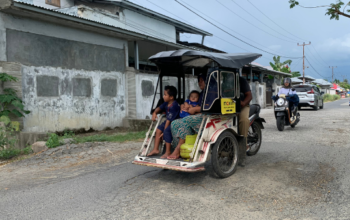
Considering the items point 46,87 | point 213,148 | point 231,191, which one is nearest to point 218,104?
point 213,148

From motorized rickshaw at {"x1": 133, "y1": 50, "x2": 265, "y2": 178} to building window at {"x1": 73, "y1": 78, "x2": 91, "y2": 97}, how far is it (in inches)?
220

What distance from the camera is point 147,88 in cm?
1292

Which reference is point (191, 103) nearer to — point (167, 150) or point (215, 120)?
point (215, 120)

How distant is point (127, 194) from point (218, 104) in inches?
74.1

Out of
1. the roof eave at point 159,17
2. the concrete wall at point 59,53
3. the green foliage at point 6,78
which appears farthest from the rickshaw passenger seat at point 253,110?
the roof eave at point 159,17

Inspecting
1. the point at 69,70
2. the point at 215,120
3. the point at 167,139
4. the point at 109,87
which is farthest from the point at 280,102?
the point at 69,70

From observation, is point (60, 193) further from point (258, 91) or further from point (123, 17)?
point (258, 91)

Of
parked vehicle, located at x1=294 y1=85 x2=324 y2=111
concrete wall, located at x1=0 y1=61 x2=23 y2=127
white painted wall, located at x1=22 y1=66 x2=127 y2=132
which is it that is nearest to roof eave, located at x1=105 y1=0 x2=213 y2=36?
white painted wall, located at x1=22 y1=66 x2=127 y2=132

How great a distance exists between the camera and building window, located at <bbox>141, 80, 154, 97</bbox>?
501 inches

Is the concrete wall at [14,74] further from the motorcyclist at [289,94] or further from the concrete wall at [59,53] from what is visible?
the motorcyclist at [289,94]

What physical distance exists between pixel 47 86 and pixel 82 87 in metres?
1.33

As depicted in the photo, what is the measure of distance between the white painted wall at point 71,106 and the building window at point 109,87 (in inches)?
5.6

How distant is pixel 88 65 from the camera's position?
34.7ft

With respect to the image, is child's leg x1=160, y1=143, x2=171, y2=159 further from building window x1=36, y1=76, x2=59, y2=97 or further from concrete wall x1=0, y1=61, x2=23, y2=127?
building window x1=36, y1=76, x2=59, y2=97
